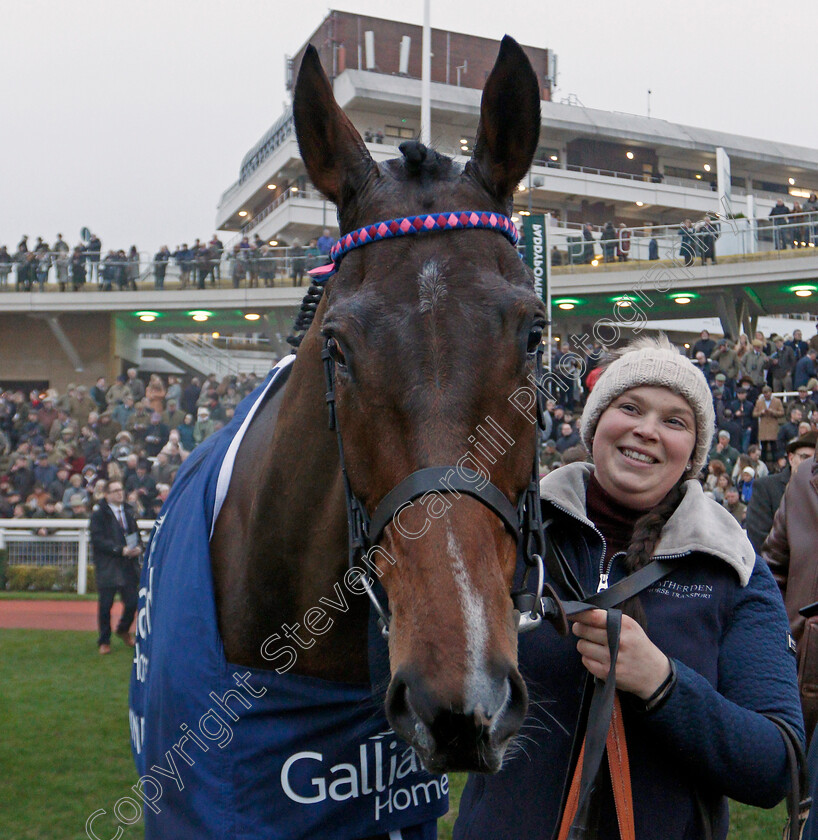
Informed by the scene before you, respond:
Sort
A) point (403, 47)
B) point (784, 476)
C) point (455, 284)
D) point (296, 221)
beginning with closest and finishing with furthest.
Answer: point (455, 284) → point (784, 476) → point (296, 221) → point (403, 47)

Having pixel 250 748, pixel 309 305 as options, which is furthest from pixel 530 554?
pixel 309 305

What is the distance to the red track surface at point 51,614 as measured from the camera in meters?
10.1

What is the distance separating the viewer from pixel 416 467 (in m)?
1.49

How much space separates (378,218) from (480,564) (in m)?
0.78

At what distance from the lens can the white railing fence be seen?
11.8 m

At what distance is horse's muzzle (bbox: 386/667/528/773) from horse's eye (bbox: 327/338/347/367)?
0.62m

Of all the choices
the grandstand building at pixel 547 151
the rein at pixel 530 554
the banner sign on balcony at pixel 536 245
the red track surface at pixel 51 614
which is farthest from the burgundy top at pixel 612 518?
the grandstand building at pixel 547 151

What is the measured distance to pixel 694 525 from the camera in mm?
1768

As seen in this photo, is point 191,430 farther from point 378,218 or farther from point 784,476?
point 378,218

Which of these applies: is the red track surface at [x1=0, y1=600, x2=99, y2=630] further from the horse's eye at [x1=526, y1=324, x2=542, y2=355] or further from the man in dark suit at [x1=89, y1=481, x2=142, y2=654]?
the horse's eye at [x1=526, y1=324, x2=542, y2=355]

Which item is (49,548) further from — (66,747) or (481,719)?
(481,719)

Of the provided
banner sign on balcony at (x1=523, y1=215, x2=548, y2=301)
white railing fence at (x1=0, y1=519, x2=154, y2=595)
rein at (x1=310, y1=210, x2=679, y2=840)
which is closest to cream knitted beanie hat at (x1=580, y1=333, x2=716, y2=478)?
rein at (x1=310, y1=210, x2=679, y2=840)

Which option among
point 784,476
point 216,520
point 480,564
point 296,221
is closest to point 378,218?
point 480,564

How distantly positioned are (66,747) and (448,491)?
517cm
